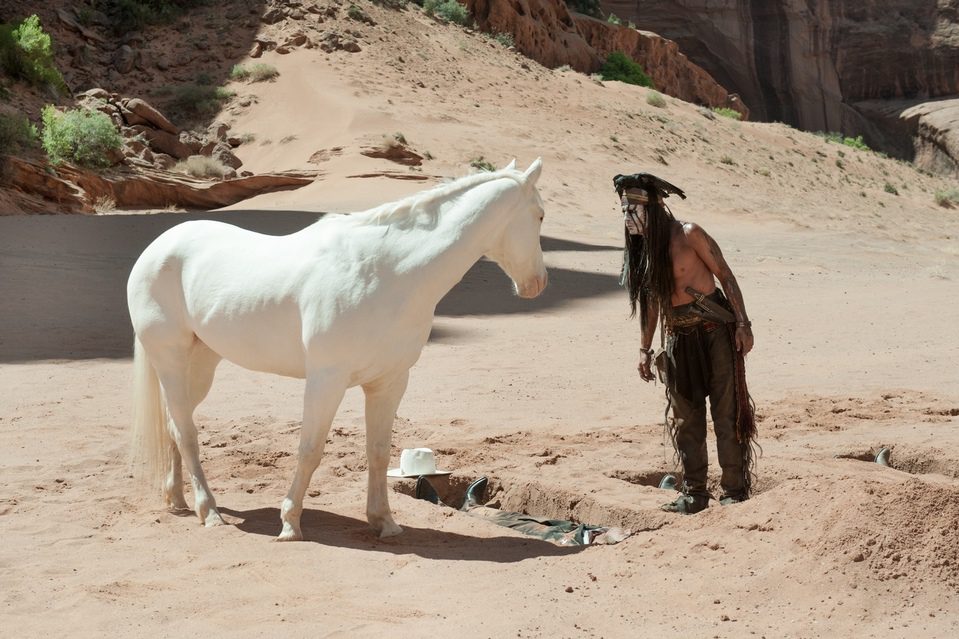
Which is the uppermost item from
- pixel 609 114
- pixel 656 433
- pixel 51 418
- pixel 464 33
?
pixel 464 33

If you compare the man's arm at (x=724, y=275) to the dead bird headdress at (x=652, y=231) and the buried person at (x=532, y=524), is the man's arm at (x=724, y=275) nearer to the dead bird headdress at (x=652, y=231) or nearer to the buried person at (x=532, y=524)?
the dead bird headdress at (x=652, y=231)

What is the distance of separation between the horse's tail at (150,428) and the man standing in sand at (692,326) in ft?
8.87

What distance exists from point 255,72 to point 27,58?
6659mm

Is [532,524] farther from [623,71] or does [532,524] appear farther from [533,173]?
[623,71]

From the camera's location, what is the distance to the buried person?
6000mm

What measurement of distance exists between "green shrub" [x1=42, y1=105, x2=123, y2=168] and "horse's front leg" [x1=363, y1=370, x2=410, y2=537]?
20.1m

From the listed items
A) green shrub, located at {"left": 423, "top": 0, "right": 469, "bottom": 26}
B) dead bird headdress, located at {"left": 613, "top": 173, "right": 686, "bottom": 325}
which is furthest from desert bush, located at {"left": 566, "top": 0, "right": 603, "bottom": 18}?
dead bird headdress, located at {"left": 613, "top": 173, "right": 686, "bottom": 325}

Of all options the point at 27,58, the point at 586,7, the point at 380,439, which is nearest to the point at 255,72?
the point at 27,58

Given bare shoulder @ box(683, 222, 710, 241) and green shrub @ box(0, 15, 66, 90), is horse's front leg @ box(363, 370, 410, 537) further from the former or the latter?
green shrub @ box(0, 15, 66, 90)

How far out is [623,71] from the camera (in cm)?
4669

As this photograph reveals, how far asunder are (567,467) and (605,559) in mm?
2311

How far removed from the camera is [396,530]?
5848mm

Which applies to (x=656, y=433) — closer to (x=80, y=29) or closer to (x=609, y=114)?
(x=609, y=114)

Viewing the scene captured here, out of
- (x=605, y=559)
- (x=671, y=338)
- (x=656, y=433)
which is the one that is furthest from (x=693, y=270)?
(x=656, y=433)
